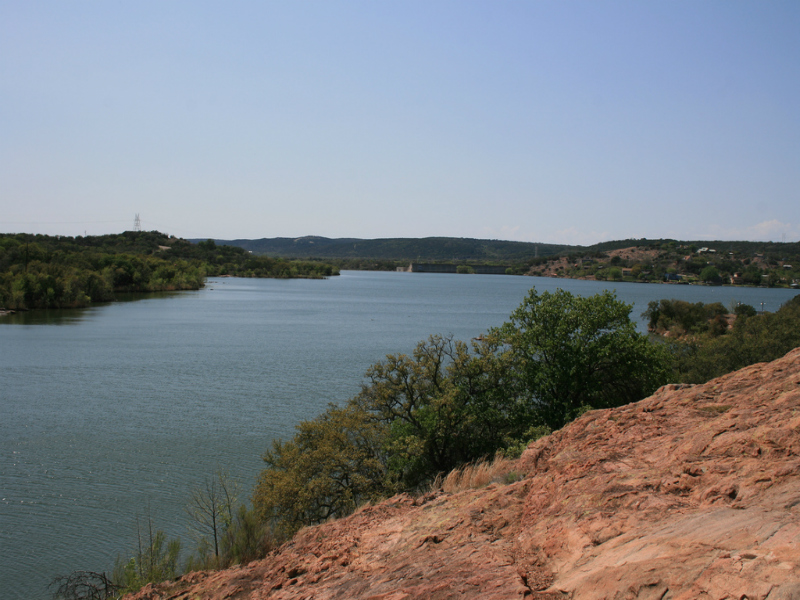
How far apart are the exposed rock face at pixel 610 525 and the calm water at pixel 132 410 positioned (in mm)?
10200

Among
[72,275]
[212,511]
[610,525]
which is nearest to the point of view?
[610,525]

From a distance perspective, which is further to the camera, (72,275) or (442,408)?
(72,275)

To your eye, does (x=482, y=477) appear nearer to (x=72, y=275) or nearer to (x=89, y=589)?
(x=89, y=589)

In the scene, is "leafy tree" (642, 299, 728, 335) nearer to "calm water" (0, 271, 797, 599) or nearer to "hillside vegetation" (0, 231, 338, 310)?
"calm water" (0, 271, 797, 599)

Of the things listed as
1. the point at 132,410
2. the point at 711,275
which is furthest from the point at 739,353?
the point at 711,275

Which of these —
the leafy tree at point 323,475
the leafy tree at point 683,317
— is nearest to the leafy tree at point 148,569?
the leafy tree at point 323,475

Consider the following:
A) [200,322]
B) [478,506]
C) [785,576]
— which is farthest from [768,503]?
[200,322]

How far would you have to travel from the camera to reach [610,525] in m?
7.13

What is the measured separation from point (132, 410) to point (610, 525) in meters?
30.5

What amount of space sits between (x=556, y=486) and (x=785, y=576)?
447 cm

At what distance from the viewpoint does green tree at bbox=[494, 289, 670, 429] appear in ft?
71.6

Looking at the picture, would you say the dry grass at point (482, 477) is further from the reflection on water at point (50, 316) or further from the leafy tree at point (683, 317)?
the reflection on water at point (50, 316)

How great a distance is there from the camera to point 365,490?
17.5 m

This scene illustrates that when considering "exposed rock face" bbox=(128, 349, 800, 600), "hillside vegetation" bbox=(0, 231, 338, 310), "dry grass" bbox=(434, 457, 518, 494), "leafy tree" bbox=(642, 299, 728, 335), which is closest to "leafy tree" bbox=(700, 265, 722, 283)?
"leafy tree" bbox=(642, 299, 728, 335)
